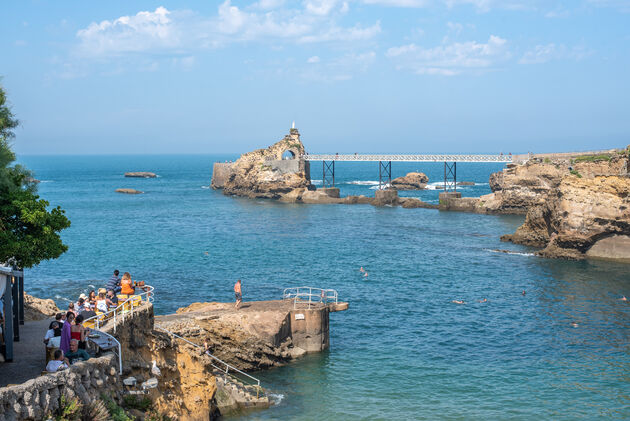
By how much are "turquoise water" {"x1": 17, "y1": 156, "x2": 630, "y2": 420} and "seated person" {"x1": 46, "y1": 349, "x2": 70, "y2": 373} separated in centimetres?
1044

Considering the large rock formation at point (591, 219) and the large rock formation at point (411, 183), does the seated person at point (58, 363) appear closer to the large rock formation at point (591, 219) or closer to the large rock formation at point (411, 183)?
the large rock formation at point (591, 219)

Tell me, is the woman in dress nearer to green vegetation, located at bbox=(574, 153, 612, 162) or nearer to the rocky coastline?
the rocky coastline

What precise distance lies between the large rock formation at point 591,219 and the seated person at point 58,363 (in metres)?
45.8

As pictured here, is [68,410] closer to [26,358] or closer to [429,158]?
[26,358]

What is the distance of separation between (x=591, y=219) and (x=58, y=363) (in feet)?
152

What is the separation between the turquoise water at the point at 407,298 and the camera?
79.9ft

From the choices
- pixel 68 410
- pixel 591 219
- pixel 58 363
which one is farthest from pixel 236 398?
pixel 591 219

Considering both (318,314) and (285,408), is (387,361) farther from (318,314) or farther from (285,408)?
(285,408)

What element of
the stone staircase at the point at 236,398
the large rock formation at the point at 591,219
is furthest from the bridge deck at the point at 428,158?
the stone staircase at the point at 236,398

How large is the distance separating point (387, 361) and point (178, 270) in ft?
76.0

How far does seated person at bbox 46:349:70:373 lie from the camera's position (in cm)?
1291

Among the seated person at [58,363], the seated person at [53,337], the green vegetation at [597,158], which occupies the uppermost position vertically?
the green vegetation at [597,158]

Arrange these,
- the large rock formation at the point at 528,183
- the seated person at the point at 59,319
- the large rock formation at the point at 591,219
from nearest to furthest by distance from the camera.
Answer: the seated person at the point at 59,319 < the large rock formation at the point at 591,219 < the large rock formation at the point at 528,183

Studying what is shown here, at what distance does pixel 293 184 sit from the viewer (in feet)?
346
